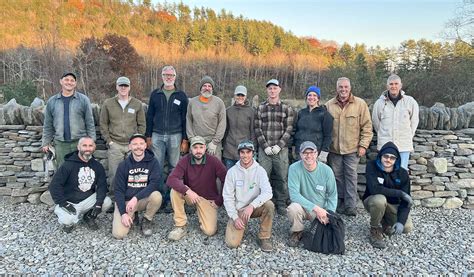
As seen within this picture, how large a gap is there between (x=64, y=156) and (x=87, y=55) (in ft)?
52.5

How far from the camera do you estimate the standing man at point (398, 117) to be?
4.77 metres

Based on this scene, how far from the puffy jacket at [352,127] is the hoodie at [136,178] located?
8.85ft

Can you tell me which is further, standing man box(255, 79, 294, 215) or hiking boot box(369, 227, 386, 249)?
standing man box(255, 79, 294, 215)

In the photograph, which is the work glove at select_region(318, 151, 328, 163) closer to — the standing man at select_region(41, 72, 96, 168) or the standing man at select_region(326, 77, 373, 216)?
the standing man at select_region(326, 77, 373, 216)

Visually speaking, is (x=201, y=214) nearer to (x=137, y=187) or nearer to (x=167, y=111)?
(x=137, y=187)

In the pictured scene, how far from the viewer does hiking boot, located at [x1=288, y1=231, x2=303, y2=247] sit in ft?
13.1

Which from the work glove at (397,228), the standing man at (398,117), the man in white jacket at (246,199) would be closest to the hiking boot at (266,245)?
the man in white jacket at (246,199)

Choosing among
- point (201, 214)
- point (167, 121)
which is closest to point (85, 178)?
point (167, 121)

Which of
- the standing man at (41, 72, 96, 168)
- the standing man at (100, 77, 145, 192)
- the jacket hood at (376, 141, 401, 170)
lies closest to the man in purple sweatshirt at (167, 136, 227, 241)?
the standing man at (100, 77, 145, 192)

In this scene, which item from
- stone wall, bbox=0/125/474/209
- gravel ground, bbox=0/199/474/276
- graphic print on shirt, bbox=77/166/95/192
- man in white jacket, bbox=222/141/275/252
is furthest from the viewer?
stone wall, bbox=0/125/474/209

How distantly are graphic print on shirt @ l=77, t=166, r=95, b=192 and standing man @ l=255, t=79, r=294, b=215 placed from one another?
2.42 m

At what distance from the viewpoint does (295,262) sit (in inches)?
140

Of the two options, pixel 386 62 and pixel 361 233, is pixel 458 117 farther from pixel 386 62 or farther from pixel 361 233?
pixel 386 62

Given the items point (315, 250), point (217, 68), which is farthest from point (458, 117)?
point (217, 68)
